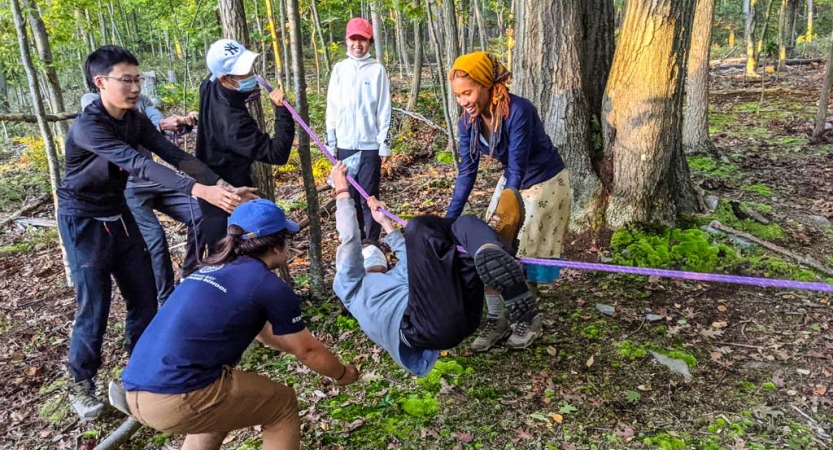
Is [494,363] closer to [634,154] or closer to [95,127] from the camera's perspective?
Result: [634,154]

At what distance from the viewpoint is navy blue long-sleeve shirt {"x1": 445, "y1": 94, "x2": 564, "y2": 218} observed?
3518 mm

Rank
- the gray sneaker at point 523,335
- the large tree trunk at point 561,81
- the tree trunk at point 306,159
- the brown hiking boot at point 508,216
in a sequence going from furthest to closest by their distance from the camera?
the large tree trunk at point 561,81 → the tree trunk at point 306,159 → the gray sneaker at point 523,335 → the brown hiking boot at point 508,216

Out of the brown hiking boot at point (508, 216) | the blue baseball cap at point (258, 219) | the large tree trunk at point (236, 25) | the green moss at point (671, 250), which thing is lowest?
the green moss at point (671, 250)

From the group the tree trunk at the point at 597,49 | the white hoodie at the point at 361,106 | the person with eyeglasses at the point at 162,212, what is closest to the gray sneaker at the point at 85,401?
the person with eyeglasses at the point at 162,212

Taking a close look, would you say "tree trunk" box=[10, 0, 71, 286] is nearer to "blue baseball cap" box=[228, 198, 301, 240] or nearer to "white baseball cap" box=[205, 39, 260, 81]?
"white baseball cap" box=[205, 39, 260, 81]

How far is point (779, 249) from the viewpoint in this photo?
17.0ft

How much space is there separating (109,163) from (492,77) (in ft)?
8.49

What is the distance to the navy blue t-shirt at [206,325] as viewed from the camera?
239cm

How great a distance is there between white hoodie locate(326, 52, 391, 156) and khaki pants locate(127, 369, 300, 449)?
10.1ft

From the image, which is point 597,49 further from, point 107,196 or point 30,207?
point 30,207

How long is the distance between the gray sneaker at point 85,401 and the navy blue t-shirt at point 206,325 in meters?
Result: 1.65

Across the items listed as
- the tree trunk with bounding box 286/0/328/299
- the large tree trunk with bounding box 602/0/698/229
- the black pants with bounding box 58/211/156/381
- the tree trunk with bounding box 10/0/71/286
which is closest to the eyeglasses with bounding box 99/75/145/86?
the black pants with bounding box 58/211/156/381

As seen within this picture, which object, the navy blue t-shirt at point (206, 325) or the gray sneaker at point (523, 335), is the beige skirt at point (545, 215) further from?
the navy blue t-shirt at point (206, 325)

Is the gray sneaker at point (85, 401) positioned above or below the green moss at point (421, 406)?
above
